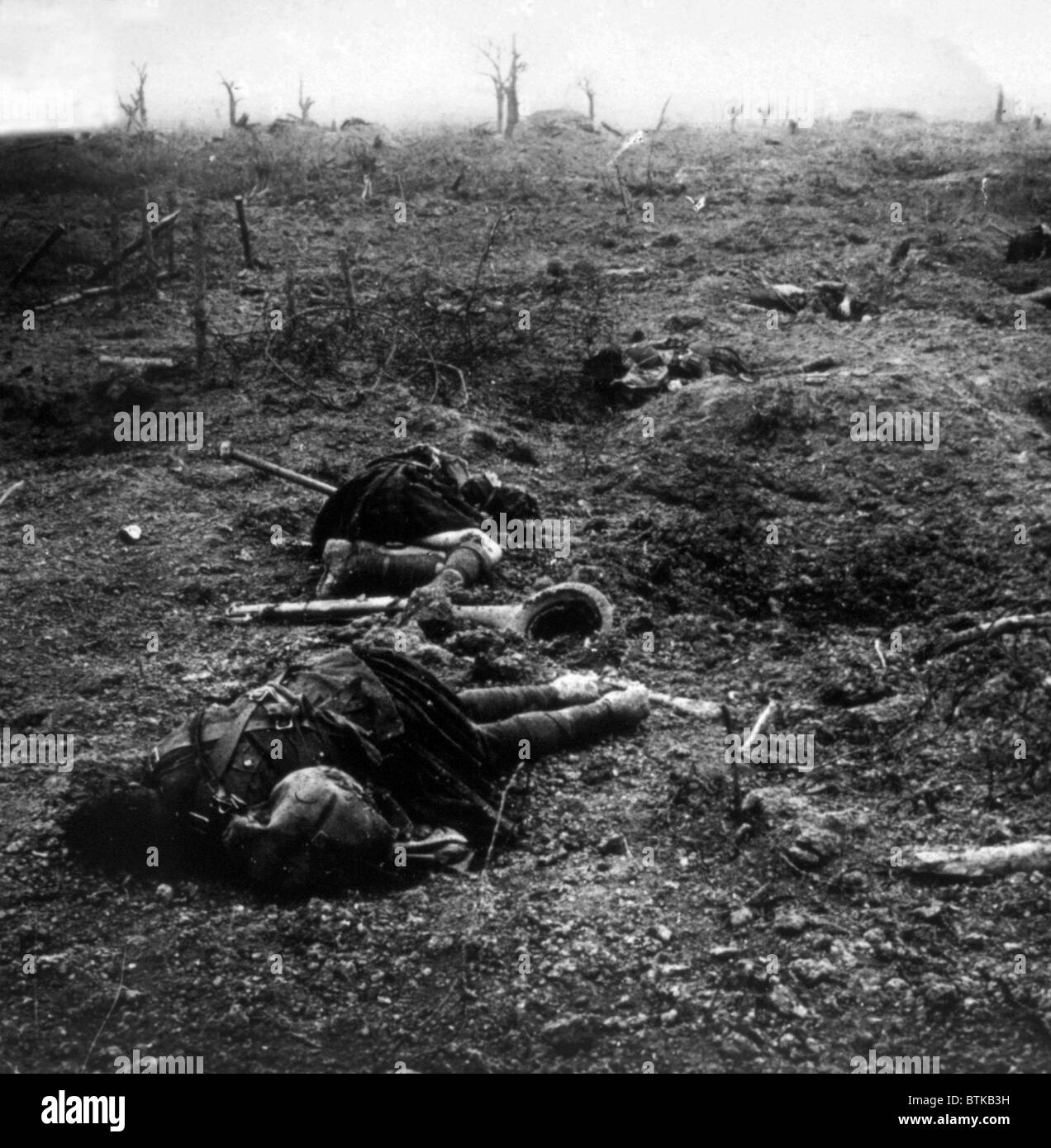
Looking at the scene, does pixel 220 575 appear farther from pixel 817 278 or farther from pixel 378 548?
pixel 817 278

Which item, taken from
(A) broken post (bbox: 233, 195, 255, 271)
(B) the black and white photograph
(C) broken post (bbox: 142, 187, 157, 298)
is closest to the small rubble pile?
(B) the black and white photograph

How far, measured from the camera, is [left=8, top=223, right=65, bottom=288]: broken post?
13.0 m

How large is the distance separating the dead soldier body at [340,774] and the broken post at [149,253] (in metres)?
9.49

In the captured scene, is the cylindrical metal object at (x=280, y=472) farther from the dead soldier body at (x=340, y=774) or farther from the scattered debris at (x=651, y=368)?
the dead soldier body at (x=340, y=774)

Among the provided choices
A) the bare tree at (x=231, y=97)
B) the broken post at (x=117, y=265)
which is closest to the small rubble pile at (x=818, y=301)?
the broken post at (x=117, y=265)

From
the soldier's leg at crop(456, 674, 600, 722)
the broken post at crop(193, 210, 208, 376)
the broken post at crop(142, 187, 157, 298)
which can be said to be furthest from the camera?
the broken post at crop(142, 187, 157, 298)

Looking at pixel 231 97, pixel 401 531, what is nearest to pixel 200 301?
pixel 401 531

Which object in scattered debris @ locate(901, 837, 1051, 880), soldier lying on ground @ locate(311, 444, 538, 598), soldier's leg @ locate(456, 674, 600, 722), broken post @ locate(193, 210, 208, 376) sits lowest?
scattered debris @ locate(901, 837, 1051, 880)

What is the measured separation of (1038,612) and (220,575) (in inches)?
193

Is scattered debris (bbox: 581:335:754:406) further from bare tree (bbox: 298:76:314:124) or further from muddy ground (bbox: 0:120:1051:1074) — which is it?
bare tree (bbox: 298:76:314:124)

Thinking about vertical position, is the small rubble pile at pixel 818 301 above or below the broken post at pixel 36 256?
below

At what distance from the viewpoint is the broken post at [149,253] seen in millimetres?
12586

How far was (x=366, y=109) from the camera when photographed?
2667 centimetres

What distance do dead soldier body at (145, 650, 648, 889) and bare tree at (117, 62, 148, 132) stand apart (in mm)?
20446
